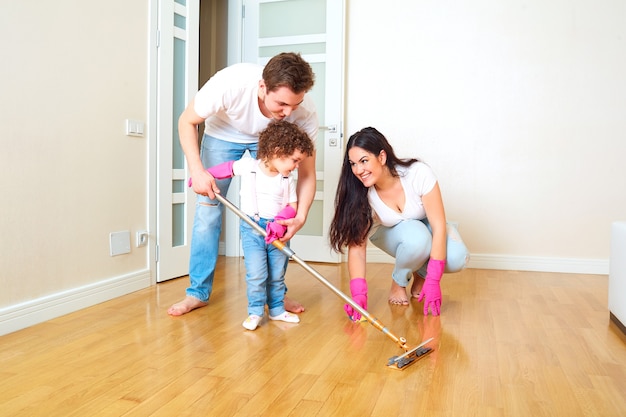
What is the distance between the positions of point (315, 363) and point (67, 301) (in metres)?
1.21

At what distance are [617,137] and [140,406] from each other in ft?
10.9

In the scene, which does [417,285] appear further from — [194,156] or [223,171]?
[194,156]

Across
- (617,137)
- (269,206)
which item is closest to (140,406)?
(269,206)

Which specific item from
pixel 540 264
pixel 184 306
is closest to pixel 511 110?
pixel 540 264

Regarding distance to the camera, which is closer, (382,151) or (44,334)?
(44,334)

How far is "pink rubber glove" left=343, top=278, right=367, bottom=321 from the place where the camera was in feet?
7.47

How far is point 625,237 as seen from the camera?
211cm

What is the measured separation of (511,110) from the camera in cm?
369

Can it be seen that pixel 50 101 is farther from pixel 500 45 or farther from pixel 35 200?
pixel 500 45

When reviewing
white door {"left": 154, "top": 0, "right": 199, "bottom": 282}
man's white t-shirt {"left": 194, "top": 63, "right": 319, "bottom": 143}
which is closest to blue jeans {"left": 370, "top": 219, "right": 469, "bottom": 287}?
man's white t-shirt {"left": 194, "top": 63, "right": 319, "bottom": 143}

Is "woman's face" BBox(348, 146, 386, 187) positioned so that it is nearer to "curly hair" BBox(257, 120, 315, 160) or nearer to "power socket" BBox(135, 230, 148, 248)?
"curly hair" BBox(257, 120, 315, 160)

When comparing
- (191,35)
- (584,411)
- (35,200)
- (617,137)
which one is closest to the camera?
(584,411)

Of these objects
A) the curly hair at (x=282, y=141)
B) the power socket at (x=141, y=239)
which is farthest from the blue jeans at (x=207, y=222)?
the power socket at (x=141, y=239)

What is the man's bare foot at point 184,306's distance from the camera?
92.5 inches
